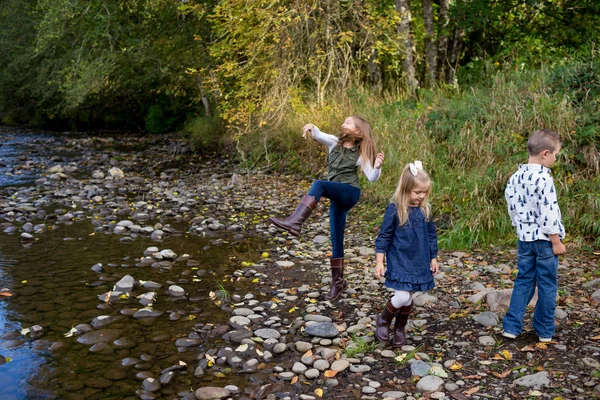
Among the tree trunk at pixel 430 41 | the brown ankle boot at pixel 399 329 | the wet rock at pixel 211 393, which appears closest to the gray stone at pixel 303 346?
the brown ankle boot at pixel 399 329

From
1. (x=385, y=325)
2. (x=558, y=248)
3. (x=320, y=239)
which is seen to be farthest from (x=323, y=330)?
(x=320, y=239)

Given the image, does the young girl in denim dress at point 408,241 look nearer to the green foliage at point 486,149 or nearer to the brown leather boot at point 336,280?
the brown leather boot at point 336,280

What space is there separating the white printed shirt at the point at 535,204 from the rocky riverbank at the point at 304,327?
91 centimetres

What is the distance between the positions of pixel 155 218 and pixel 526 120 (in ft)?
19.9

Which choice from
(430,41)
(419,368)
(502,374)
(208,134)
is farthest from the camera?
(208,134)

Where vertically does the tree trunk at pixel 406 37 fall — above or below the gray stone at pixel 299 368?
above

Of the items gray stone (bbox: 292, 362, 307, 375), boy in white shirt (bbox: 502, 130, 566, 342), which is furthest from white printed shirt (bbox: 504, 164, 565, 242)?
gray stone (bbox: 292, 362, 307, 375)

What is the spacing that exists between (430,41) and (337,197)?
8.02 metres

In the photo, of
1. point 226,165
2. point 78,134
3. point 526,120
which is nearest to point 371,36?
point 526,120

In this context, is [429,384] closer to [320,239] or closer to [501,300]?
[501,300]

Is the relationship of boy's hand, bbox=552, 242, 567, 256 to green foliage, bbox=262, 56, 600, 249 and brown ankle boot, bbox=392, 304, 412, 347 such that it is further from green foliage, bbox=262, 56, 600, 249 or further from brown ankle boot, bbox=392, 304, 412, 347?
green foliage, bbox=262, 56, 600, 249

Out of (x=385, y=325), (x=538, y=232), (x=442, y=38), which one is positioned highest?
(x=442, y=38)

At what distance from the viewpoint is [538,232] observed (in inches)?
168

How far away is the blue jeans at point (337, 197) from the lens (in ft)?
17.8
